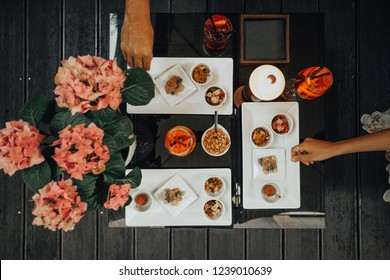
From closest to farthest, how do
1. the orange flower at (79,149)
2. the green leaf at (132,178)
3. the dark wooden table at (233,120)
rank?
the orange flower at (79,149), the green leaf at (132,178), the dark wooden table at (233,120)

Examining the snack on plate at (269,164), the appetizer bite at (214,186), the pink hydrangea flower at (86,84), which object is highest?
the pink hydrangea flower at (86,84)

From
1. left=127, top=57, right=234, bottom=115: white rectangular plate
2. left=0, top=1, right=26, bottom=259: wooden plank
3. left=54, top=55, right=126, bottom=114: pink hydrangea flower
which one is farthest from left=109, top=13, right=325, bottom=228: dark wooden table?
left=0, top=1, right=26, bottom=259: wooden plank

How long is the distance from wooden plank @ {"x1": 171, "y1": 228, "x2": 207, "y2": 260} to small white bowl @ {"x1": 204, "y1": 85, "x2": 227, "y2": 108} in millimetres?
744

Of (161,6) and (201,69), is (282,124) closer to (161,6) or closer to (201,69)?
(201,69)

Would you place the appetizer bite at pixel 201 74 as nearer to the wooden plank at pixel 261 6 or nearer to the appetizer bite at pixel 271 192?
the appetizer bite at pixel 271 192

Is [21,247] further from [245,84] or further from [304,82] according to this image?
[304,82]

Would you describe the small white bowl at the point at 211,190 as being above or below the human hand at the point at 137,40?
below

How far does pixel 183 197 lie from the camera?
4.41 ft

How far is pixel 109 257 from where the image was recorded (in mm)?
1812

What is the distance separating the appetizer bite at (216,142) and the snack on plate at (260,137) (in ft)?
0.34

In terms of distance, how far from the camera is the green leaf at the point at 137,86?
3.33ft

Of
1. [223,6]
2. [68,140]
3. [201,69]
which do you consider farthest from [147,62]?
[223,6]

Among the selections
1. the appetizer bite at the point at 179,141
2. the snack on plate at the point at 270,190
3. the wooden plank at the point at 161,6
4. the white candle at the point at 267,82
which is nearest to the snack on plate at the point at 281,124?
the white candle at the point at 267,82

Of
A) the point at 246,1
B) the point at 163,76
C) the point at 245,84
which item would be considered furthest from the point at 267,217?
the point at 246,1
